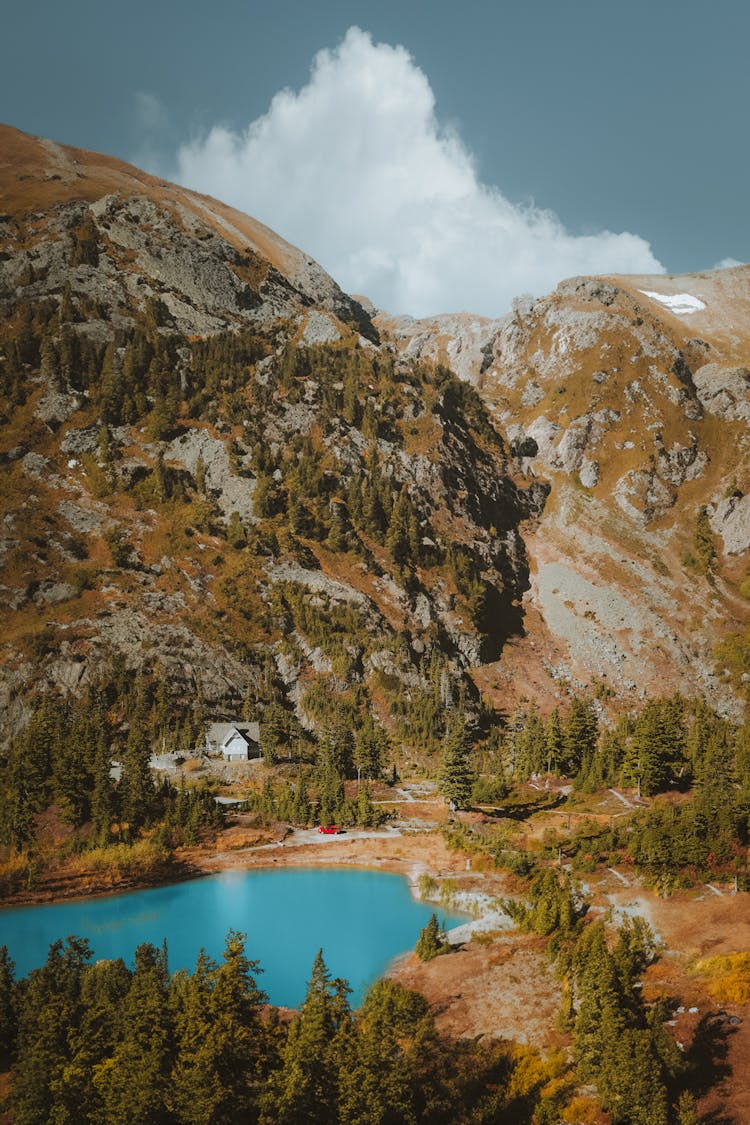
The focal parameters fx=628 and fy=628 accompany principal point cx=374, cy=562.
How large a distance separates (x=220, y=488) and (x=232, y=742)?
54067 mm

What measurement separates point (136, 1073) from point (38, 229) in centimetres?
17879

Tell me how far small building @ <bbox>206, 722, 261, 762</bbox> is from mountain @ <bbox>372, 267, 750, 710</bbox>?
4666 centimetres

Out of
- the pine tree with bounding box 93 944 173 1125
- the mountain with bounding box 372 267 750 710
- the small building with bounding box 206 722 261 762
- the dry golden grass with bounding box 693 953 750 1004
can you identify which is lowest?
the dry golden grass with bounding box 693 953 750 1004

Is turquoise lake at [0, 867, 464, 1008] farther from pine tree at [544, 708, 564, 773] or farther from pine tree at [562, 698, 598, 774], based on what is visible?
pine tree at [562, 698, 598, 774]

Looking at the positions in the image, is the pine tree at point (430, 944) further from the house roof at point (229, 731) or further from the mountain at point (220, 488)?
the mountain at point (220, 488)

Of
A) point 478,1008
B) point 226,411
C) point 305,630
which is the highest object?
point 226,411

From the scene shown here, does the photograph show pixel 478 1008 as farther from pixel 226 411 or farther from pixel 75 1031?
pixel 226 411

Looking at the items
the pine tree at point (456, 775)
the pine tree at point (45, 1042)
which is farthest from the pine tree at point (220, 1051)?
the pine tree at point (456, 775)

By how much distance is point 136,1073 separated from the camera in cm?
1884

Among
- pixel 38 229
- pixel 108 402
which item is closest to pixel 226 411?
pixel 108 402

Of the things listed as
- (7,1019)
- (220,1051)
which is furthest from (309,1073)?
(7,1019)

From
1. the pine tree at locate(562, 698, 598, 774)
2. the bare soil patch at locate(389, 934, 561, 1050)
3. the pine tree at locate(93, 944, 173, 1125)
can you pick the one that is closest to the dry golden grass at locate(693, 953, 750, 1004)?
the bare soil patch at locate(389, 934, 561, 1050)

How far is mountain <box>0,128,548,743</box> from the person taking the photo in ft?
302

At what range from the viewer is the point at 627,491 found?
145m
